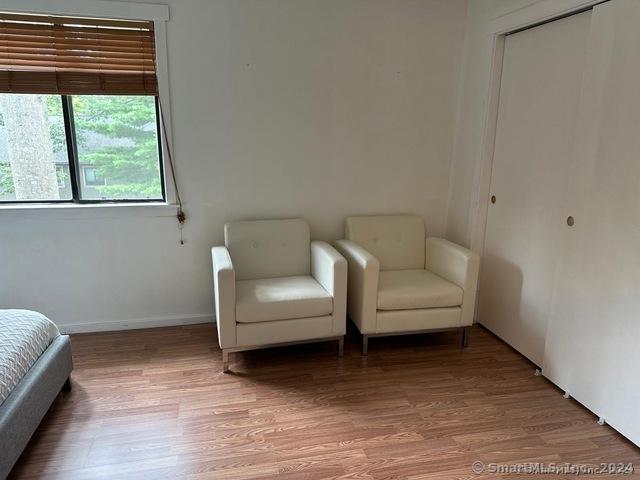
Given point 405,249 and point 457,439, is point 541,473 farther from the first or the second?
point 405,249

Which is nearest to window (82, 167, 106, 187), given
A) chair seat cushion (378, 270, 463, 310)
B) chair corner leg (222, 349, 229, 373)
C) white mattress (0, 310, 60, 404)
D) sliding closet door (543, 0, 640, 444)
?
white mattress (0, 310, 60, 404)

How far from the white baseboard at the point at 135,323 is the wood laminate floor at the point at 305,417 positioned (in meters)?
0.17

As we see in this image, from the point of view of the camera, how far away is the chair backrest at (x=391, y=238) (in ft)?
10.1

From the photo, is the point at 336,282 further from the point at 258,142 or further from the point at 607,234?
the point at 607,234

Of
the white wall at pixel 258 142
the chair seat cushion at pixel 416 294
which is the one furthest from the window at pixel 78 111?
the chair seat cushion at pixel 416 294

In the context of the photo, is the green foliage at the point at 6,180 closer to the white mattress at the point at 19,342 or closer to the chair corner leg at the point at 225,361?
the white mattress at the point at 19,342

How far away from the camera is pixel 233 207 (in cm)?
300

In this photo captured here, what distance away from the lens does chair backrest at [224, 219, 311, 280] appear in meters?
2.83

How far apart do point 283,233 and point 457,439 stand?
5.50 ft

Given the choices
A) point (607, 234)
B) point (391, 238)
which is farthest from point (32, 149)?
point (607, 234)

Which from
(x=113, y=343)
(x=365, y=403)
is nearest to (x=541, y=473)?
(x=365, y=403)

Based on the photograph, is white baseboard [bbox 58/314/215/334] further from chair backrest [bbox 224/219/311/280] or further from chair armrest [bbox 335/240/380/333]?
chair armrest [bbox 335/240/380/333]

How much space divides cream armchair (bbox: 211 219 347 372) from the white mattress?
34.3 inches

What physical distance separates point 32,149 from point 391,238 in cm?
255
